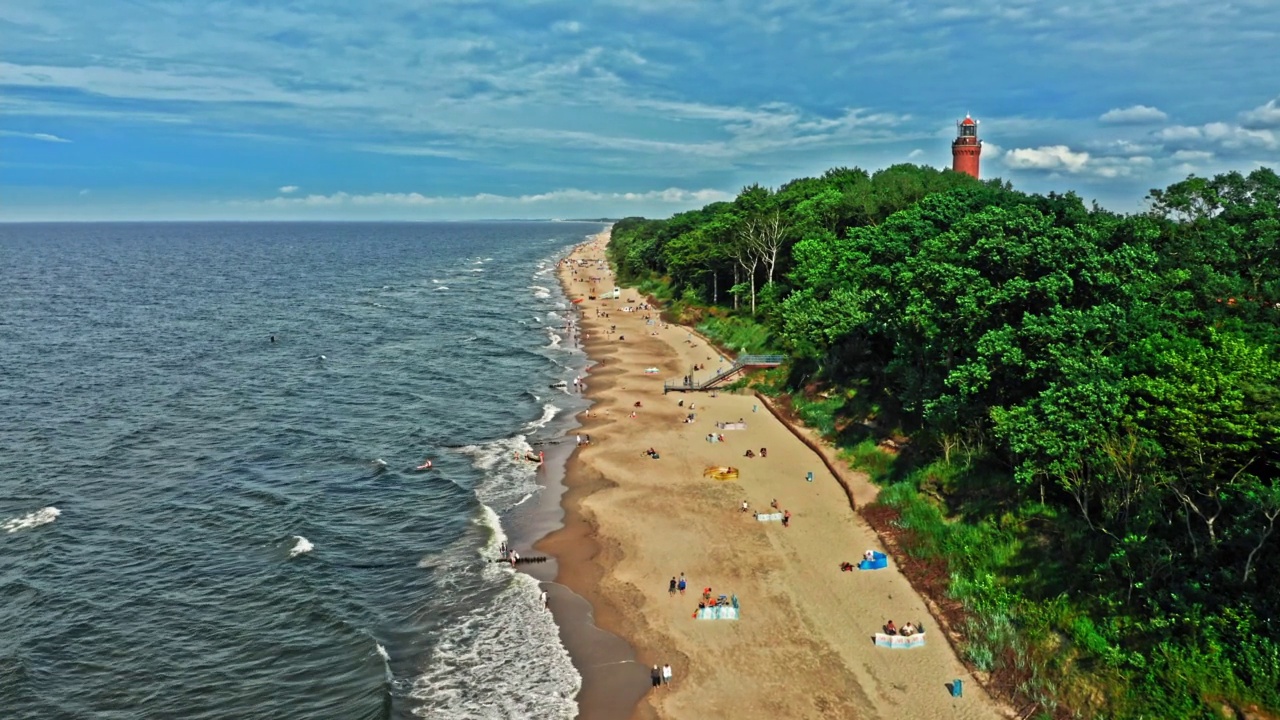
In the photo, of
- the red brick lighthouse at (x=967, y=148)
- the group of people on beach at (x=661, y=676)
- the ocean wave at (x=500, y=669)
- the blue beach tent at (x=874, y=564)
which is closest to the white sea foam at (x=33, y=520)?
the ocean wave at (x=500, y=669)

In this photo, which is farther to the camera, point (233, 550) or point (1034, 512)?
point (233, 550)

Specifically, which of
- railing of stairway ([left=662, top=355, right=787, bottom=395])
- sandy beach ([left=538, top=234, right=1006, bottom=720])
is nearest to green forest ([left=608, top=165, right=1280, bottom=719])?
sandy beach ([left=538, top=234, right=1006, bottom=720])

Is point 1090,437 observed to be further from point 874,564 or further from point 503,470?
point 503,470

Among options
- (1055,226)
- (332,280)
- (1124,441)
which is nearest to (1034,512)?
(1124,441)

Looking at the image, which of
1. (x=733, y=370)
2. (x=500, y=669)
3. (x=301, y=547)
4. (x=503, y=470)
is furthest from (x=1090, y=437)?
(x=733, y=370)

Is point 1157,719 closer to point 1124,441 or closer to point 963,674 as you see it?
point 963,674

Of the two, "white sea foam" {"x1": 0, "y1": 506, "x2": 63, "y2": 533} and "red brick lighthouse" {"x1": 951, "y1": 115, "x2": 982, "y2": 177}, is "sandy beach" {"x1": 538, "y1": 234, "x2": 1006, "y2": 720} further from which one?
"red brick lighthouse" {"x1": 951, "y1": 115, "x2": 982, "y2": 177}

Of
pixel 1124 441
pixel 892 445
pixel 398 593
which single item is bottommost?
pixel 398 593
